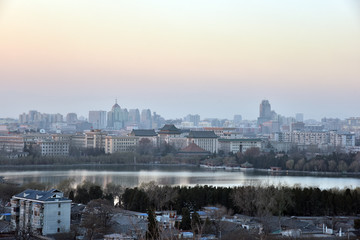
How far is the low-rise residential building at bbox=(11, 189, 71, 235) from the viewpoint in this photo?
662cm

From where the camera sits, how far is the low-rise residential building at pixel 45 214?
21.7 ft

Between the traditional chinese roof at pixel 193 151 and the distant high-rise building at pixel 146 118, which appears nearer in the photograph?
the traditional chinese roof at pixel 193 151

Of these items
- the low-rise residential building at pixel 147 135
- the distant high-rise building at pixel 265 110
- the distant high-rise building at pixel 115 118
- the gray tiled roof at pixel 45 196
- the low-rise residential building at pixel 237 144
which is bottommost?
the gray tiled roof at pixel 45 196

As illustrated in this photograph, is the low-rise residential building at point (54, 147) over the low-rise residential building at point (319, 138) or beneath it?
beneath

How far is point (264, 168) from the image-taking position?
17.0 meters

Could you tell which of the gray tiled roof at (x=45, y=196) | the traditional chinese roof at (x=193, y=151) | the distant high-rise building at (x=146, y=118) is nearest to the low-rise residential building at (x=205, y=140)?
the traditional chinese roof at (x=193, y=151)

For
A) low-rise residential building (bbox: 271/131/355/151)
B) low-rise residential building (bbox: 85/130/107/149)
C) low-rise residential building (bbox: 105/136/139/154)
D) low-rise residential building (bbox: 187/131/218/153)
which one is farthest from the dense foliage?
low-rise residential building (bbox: 271/131/355/151)

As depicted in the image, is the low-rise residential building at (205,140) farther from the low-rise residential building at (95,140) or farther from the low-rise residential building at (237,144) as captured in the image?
the low-rise residential building at (95,140)

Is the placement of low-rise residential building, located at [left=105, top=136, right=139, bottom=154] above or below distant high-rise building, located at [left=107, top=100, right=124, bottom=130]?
below

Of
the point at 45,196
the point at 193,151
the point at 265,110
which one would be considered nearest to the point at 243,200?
the point at 45,196

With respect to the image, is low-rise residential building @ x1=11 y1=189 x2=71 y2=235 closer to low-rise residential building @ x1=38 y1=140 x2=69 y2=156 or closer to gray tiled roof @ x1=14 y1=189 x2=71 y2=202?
gray tiled roof @ x1=14 y1=189 x2=71 y2=202

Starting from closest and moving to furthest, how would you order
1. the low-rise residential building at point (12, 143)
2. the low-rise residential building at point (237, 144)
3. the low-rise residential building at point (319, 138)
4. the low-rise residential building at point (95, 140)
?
1. the low-rise residential building at point (12, 143)
2. the low-rise residential building at point (95, 140)
3. the low-rise residential building at point (237, 144)
4. the low-rise residential building at point (319, 138)

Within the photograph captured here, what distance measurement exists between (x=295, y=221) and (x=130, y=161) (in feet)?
A: 37.6

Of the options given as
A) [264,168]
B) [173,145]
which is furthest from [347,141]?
[264,168]
